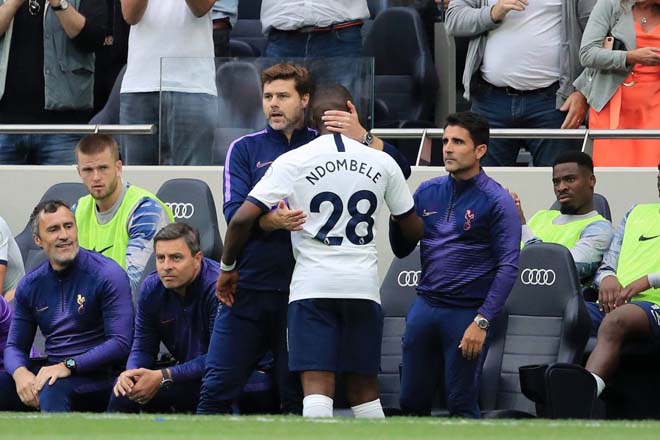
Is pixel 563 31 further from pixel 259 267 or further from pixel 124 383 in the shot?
pixel 124 383

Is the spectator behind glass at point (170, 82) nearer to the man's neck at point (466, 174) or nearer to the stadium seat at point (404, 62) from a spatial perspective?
the stadium seat at point (404, 62)

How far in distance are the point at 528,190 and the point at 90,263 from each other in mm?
3262

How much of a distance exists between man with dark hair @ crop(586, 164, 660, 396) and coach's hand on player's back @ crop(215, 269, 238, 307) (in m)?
2.06

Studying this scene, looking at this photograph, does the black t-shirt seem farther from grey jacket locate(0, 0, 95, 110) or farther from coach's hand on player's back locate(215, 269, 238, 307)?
coach's hand on player's back locate(215, 269, 238, 307)

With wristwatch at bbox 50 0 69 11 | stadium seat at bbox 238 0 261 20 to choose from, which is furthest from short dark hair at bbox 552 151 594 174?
stadium seat at bbox 238 0 261 20

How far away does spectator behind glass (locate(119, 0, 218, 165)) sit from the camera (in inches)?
449

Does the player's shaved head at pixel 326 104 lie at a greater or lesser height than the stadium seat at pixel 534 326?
greater

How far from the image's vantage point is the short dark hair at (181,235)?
9.43 meters

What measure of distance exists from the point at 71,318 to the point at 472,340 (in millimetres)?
2522

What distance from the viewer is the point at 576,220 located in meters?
10.5

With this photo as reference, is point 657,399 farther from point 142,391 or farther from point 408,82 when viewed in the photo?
point 408,82

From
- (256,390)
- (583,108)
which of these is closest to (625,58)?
(583,108)

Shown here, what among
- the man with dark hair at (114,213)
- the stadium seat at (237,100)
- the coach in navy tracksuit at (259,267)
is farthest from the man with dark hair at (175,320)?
the stadium seat at (237,100)

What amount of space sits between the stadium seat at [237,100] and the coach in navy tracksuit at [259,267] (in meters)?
2.52
